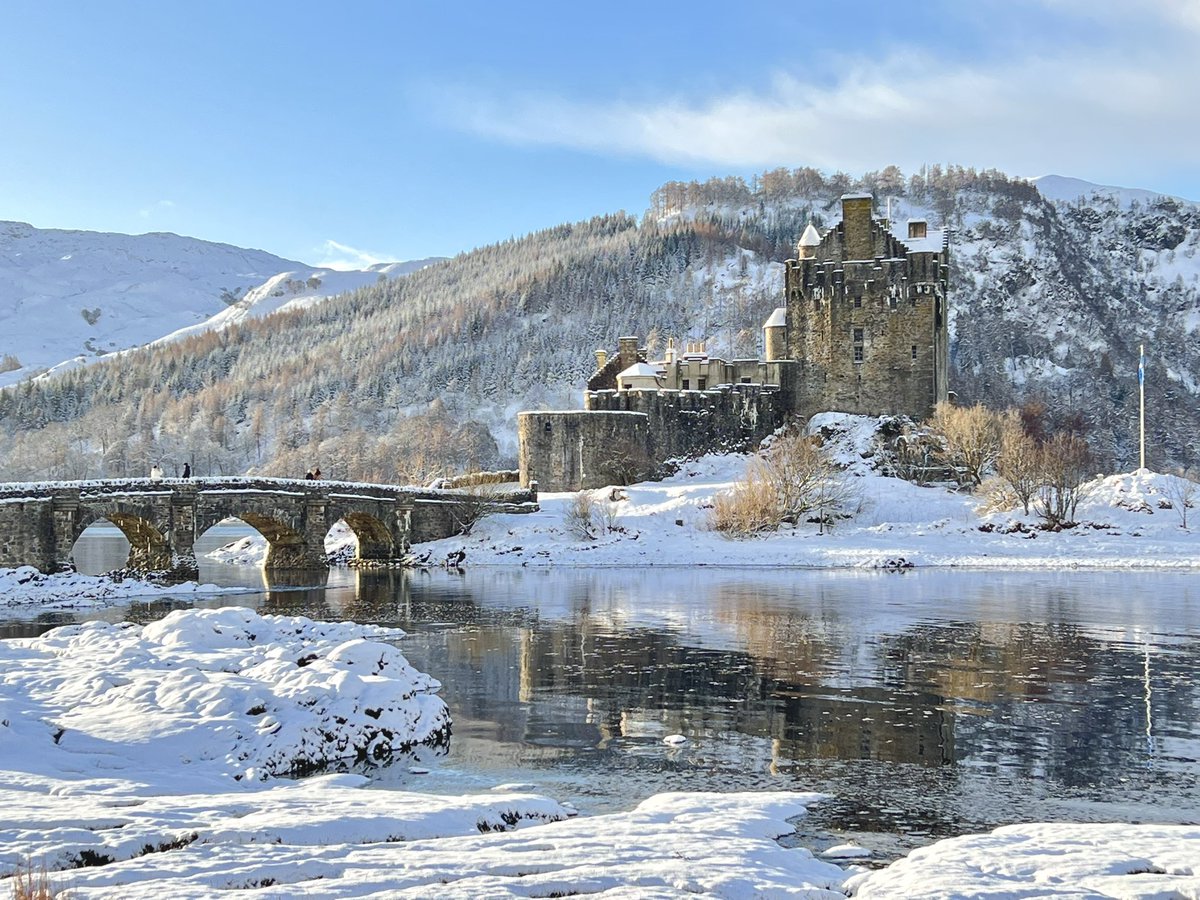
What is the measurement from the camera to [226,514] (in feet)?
198

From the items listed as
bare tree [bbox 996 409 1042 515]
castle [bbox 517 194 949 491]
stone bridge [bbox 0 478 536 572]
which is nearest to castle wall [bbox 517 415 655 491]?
castle [bbox 517 194 949 491]

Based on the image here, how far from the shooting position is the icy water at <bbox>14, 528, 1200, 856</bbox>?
17422mm

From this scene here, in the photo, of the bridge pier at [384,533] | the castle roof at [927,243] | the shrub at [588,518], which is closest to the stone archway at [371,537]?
the bridge pier at [384,533]

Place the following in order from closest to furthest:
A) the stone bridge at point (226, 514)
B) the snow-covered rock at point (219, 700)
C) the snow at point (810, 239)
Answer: the snow-covered rock at point (219, 700) → the stone bridge at point (226, 514) → the snow at point (810, 239)

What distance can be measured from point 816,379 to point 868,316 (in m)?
4.87

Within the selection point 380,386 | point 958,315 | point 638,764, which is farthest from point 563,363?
point 638,764

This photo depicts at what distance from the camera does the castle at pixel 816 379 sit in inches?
2923

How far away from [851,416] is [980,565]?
58.1ft

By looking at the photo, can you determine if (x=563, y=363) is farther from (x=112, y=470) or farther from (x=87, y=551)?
(x=87, y=551)

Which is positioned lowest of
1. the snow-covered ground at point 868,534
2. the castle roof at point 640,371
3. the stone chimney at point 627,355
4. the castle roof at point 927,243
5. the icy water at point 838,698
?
the icy water at point 838,698

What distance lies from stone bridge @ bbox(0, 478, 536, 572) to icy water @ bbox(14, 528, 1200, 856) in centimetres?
1415

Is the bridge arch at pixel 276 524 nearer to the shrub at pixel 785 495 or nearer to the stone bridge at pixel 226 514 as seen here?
the stone bridge at pixel 226 514

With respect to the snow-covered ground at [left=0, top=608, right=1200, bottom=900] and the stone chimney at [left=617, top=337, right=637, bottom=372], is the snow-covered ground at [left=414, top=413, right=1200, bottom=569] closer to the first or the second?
the stone chimney at [left=617, top=337, right=637, bottom=372]

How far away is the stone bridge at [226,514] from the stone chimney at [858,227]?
951 inches
